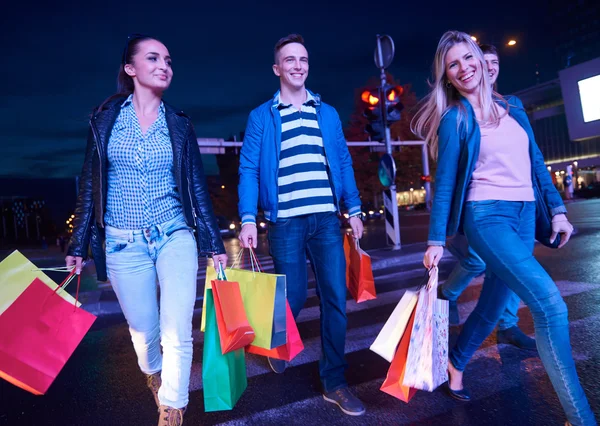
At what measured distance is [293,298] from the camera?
128 inches

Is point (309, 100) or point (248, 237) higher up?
point (309, 100)

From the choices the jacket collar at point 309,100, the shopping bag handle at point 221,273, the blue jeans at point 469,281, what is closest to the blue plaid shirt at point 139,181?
the shopping bag handle at point 221,273

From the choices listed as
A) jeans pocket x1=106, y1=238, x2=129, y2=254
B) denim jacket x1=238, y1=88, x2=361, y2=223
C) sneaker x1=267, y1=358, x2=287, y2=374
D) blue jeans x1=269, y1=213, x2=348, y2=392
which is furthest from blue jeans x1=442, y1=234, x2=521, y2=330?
jeans pocket x1=106, y1=238, x2=129, y2=254

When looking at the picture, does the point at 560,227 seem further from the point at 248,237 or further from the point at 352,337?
the point at 352,337

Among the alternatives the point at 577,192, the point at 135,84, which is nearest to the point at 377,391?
the point at 135,84

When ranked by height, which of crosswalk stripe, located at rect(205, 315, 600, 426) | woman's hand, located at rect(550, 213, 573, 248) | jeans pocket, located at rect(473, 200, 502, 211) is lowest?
crosswalk stripe, located at rect(205, 315, 600, 426)

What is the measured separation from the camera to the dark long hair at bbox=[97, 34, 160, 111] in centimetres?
277

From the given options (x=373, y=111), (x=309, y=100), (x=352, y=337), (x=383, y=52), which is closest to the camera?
(x=309, y=100)

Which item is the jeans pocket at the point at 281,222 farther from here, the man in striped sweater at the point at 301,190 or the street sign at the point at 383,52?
the street sign at the point at 383,52

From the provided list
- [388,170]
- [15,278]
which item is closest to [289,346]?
[15,278]

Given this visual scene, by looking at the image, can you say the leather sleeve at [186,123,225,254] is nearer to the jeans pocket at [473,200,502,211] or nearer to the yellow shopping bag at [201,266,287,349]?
the yellow shopping bag at [201,266,287,349]

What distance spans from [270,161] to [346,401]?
5.24ft

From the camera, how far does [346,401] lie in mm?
2840

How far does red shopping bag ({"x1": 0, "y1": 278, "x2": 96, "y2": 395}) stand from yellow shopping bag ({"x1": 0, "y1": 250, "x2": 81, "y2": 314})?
24 millimetres
